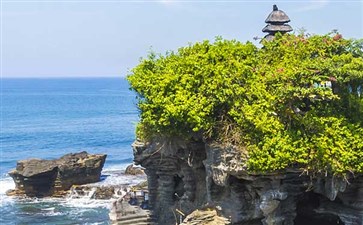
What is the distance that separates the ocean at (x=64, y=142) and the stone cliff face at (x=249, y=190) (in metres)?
3.11

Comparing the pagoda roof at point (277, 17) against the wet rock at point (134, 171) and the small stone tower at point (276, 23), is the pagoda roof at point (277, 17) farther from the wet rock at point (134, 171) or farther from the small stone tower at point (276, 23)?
the wet rock at point (134, 171)

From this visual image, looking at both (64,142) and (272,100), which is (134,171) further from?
(272,100)

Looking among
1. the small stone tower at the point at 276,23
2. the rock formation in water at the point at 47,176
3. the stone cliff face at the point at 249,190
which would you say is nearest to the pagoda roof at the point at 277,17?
the small stone tower at the point at 276,23

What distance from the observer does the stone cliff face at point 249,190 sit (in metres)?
20.8

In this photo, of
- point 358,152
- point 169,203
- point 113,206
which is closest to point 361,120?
point 358,152

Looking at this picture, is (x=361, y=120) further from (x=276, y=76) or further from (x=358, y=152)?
(x=276, y=76)

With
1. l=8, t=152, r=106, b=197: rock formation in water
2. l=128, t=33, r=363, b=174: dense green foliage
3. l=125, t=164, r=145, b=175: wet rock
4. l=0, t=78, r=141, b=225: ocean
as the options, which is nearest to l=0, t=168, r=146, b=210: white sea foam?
l=0, t=78, r=141, b=225: ocean

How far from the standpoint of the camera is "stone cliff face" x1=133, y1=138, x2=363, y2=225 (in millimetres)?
20828

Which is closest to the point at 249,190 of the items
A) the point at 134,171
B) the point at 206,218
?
the point at 206,218

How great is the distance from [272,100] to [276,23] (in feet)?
25.6

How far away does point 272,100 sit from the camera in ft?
67.9

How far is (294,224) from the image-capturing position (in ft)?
78.8

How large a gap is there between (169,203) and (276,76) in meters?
9.23

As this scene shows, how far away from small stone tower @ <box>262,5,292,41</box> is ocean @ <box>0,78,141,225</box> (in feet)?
24.5
